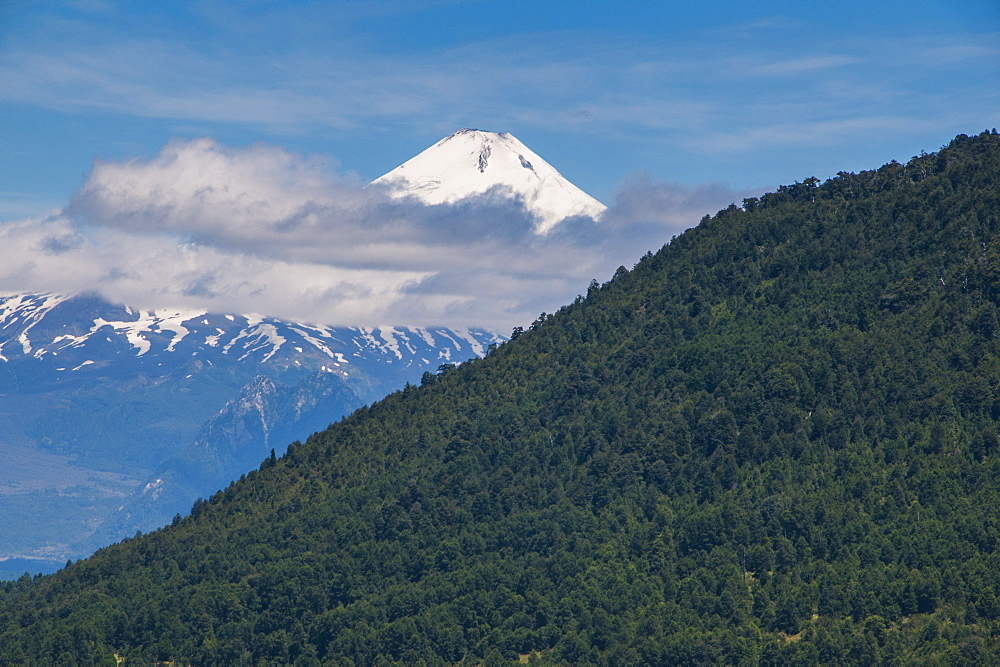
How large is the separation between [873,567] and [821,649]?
17.0m

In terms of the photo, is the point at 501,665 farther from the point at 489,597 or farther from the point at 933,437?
the point at 933,437

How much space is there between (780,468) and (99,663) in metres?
103

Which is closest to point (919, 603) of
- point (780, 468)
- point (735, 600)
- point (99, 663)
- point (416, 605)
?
point (735, 600)

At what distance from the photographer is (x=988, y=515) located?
173625mm

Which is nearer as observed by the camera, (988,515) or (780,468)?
(988,515)

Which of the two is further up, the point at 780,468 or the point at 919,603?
the point at 780,468

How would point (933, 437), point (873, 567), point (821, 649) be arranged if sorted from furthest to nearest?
point (933, 437), point (873, 567), point (821, 649)

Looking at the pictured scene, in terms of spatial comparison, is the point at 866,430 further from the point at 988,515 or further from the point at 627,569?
the point at 627,569

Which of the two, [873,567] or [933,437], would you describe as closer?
[873,567]

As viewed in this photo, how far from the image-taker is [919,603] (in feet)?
539

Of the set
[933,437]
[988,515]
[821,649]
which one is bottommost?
[821,649]

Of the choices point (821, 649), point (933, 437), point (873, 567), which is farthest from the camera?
point (933, 437)

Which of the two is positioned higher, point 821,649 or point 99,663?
point 99,663

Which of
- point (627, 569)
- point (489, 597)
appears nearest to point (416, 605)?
point (489, 597)
